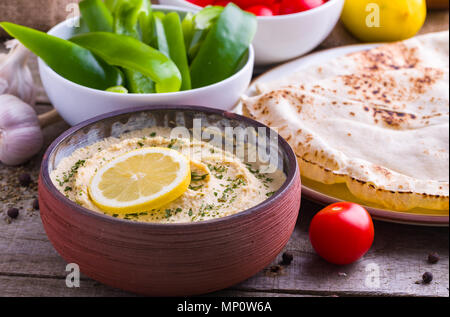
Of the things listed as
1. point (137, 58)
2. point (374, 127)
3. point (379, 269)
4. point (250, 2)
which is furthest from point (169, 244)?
point (250, 2)

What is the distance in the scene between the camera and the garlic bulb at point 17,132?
2045 millimetres

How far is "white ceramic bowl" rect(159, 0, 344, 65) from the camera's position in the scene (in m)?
2.61

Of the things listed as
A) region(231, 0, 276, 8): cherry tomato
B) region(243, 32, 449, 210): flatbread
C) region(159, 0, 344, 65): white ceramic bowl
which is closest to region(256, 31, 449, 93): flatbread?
region(243, 32, 449, 210): flatbread

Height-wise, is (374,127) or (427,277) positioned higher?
(374,127)

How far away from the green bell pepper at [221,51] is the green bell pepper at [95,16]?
1.23 feet

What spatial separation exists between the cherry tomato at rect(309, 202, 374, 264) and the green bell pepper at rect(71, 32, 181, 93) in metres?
0.70

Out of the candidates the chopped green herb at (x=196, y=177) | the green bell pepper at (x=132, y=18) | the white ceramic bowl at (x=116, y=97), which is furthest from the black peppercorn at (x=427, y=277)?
the green bell pepper at (x=132, y=18)

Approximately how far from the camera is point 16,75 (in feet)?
7.46

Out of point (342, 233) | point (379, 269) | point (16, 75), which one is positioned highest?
point (16, 75)

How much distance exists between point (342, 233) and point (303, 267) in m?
0.16

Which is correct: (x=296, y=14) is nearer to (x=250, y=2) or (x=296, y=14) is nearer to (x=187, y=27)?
(x=250, y=2)

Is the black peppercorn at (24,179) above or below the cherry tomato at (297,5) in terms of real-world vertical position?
below

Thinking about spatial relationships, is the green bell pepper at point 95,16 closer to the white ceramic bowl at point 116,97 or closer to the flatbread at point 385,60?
the white ceramic bowl at point 116,97

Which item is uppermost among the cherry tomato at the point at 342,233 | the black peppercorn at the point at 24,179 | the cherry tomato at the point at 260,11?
the cherry tomato at the point at 260,11
